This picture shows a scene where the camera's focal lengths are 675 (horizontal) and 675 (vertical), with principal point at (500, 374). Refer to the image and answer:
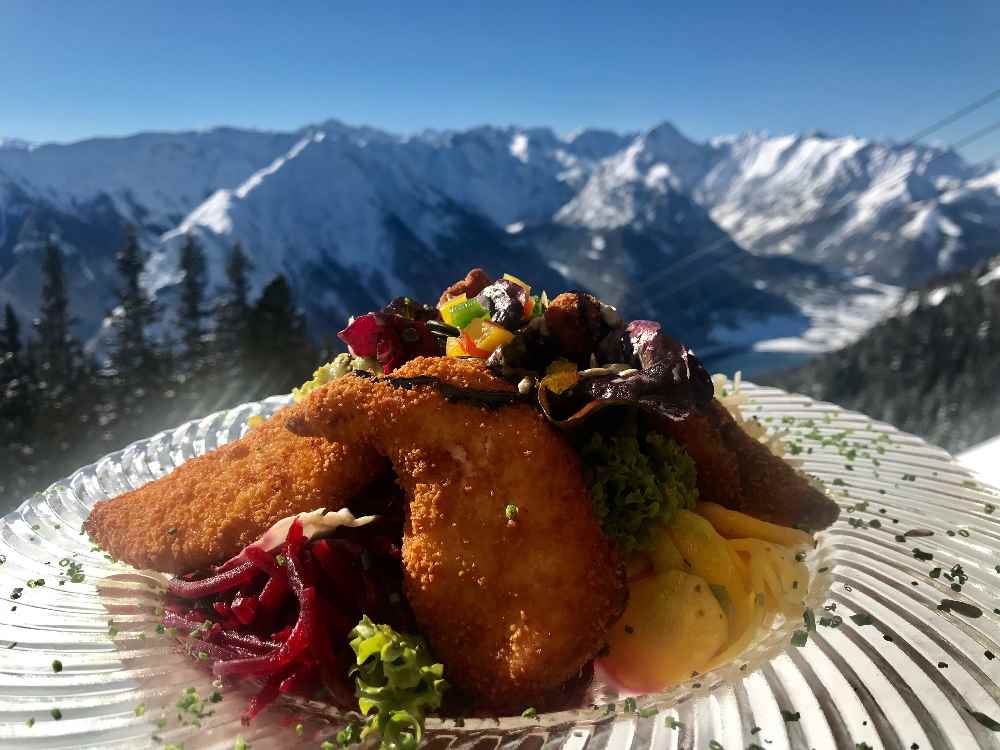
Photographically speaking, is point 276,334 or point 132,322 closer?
point 276,334

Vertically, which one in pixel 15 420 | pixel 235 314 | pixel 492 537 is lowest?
pixel 15 420

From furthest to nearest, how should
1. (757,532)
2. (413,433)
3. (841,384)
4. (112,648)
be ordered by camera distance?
(841,384) → (757,532) → (413,433) → (112,648)

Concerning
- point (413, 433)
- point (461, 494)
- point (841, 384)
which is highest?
point (413, 433)

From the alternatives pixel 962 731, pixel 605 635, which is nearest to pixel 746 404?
pixel 605 635

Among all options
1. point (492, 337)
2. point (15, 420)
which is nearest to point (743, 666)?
point (492, 337)

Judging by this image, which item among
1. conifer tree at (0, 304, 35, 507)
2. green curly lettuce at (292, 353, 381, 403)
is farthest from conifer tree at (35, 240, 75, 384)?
green curly lettuce at (292, 353, 381, 403)

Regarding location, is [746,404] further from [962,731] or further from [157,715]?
[157,715]

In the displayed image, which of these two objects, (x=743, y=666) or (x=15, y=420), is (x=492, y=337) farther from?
(x=15, y=420)
